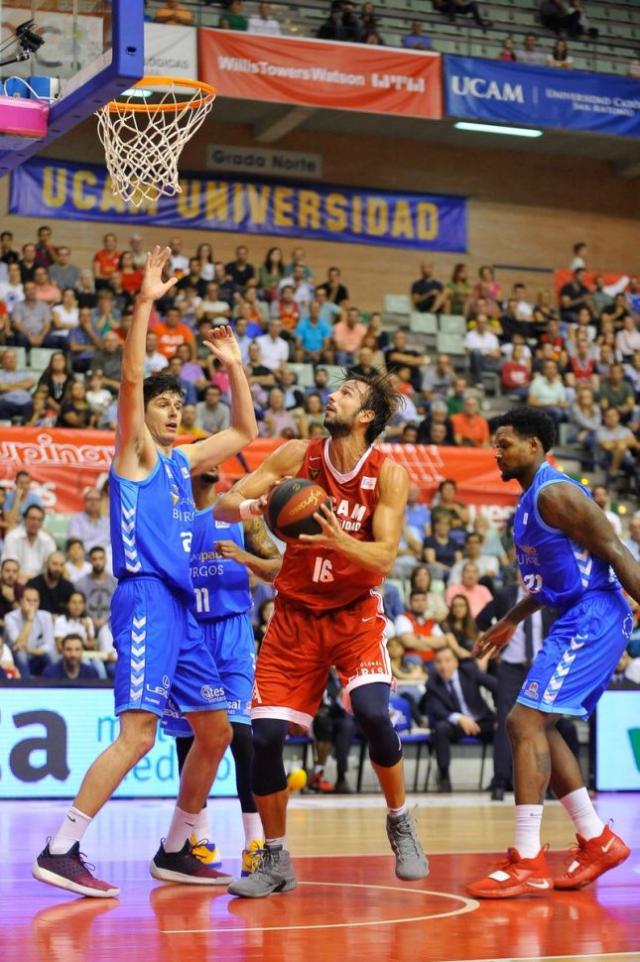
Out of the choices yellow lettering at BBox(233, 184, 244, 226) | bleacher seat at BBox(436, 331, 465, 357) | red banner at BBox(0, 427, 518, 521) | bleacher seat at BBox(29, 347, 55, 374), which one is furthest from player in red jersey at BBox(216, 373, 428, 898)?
yellow lettering at BBox(233, 184, 244, 226)

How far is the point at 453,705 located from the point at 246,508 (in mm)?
7848

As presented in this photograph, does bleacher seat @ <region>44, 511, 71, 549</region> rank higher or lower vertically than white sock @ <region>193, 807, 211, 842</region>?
higher

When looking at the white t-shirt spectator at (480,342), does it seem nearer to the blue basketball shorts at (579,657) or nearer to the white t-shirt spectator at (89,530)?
the white t-shirt spectator at (89,530)

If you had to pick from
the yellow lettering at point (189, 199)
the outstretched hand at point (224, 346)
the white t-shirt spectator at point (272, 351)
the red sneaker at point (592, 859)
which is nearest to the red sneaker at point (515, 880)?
the red sneaker at point (592, 859)

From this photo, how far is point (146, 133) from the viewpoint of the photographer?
29.1ft

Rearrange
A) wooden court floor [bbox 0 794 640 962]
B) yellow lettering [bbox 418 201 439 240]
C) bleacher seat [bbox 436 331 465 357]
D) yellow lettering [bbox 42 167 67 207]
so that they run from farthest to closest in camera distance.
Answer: yellow lettering [bbox 418 201 439 240]
bleacher seat [bbox 436 331 465 357]
yellow lettering [bbox 42 167 67 207]
wooden court floor [bbox 0 794 640 962]

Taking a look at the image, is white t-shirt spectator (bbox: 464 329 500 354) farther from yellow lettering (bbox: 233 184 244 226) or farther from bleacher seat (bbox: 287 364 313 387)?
yellow lettering (bbox: 233 184 244 226)

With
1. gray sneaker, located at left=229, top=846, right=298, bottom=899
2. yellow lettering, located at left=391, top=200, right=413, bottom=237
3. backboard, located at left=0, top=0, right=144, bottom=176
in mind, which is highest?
yellow lettering, located at left=391, top=200, right=413, bottom=237

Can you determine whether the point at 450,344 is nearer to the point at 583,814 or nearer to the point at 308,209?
the point at 308,209

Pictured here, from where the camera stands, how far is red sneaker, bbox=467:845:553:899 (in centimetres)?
645

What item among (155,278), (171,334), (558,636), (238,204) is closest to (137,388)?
(155,278)

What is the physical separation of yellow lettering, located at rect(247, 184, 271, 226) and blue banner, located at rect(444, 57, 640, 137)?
3612 millimetres

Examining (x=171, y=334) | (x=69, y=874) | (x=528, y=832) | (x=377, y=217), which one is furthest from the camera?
(x=377, y=217)

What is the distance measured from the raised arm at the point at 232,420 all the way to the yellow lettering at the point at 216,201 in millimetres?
16578
